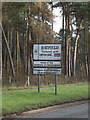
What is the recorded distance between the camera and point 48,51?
57.1 feet

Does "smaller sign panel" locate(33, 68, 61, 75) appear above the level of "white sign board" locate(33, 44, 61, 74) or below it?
below

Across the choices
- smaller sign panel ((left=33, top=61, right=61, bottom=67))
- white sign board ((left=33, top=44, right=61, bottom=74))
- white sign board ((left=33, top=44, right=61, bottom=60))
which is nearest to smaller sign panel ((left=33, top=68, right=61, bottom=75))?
white sign board ((left=33, top=44, right=61, bottom=74))

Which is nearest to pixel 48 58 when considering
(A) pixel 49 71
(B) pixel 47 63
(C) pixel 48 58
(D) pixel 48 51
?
(C) pixel 48 58

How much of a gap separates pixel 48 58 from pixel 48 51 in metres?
0.45

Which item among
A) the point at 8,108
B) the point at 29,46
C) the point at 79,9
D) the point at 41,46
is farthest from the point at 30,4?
the point at 8,108

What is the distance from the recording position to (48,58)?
17.4m

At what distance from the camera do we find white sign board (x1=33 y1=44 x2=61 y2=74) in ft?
56.9

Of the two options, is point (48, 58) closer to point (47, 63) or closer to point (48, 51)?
point (47, 63)

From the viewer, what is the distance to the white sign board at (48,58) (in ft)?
56.9

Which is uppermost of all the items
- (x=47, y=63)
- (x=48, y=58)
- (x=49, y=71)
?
(x=48, y=58)

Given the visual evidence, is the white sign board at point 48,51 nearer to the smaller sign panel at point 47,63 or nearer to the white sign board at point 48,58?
A: the white sign board at point 48,58

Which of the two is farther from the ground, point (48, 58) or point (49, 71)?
point (48, 58)

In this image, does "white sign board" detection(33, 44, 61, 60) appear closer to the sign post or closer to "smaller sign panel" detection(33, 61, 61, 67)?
the sign post

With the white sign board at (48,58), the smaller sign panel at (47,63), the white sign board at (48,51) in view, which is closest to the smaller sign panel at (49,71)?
the white sign board at (48,58)
